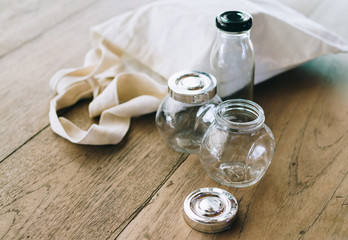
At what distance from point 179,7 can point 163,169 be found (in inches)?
13.4

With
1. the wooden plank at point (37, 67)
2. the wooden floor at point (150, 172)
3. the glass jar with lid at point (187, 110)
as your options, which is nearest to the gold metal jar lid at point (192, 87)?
the glass jar with lid at point (187, 110)

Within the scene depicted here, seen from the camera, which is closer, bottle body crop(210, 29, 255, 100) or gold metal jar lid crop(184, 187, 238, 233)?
gold metal jar lid crop(184, 187, 238, 233)

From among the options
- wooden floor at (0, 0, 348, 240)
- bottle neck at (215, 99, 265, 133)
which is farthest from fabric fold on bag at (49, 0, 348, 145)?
bottle neck at (215, 99, 265, 133)

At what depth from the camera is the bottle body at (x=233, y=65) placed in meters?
0.70

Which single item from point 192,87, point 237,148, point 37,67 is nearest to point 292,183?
point 237,148

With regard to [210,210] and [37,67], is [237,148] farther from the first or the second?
[37,67]

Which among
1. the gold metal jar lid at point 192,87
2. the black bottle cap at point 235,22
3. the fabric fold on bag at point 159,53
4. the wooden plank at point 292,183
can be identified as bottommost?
the wooden plank at point 292,183

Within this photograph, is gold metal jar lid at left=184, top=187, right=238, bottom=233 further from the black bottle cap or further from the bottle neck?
the black bottle cap

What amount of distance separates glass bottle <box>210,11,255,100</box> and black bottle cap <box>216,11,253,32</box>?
27 millimetres

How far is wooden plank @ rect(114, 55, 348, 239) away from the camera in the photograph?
0.54m

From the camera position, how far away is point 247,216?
1.83 ft

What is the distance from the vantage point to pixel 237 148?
0.60 meters

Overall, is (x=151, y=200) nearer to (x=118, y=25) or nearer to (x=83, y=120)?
(x=83, y=120)

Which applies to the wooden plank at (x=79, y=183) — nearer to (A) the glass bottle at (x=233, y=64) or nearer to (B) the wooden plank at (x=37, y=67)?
(B) the wooden plank at (x=37, y=67)
